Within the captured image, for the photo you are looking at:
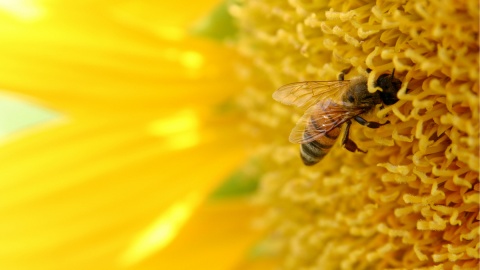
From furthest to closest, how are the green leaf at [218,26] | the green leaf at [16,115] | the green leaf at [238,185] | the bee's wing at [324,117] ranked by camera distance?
1. the green leaf at [16,115]
2. the green leaf at [238,185]
3. the green leaf at [218,26]
4. the bee's wing at [324,117]

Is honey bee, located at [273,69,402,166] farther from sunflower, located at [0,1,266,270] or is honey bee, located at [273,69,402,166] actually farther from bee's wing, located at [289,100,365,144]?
sunflower, located at [0,1,266,270]

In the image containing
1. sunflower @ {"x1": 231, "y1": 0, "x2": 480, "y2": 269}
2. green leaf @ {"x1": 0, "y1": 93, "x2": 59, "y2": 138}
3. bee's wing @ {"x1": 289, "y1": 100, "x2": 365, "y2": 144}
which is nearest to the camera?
sunflower @ {"x1": 231, "y1": 0, "x2": 480, "y2": 269}

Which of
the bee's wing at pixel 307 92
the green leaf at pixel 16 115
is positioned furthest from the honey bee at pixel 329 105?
the green leaf at pixel 16 115

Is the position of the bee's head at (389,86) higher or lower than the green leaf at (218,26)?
lower

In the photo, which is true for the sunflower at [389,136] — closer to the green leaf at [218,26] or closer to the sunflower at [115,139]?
the green leaf at [218,26]

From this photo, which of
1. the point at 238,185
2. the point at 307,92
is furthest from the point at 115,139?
the point at 307,92

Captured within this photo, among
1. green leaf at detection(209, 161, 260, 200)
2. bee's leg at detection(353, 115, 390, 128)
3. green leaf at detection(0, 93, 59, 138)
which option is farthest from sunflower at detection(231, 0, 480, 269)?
green leaf at detection(0, 93, 59, 138)

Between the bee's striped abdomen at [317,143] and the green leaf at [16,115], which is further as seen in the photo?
the green leaf at [16,115]

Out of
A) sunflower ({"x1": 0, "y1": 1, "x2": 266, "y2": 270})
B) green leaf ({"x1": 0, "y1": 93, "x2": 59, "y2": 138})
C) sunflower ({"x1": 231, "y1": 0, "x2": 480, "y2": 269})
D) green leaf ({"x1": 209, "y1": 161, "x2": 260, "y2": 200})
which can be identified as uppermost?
green leaf ({"x1": 0, "y1": 93, "x2": 59, "y2": 138})
